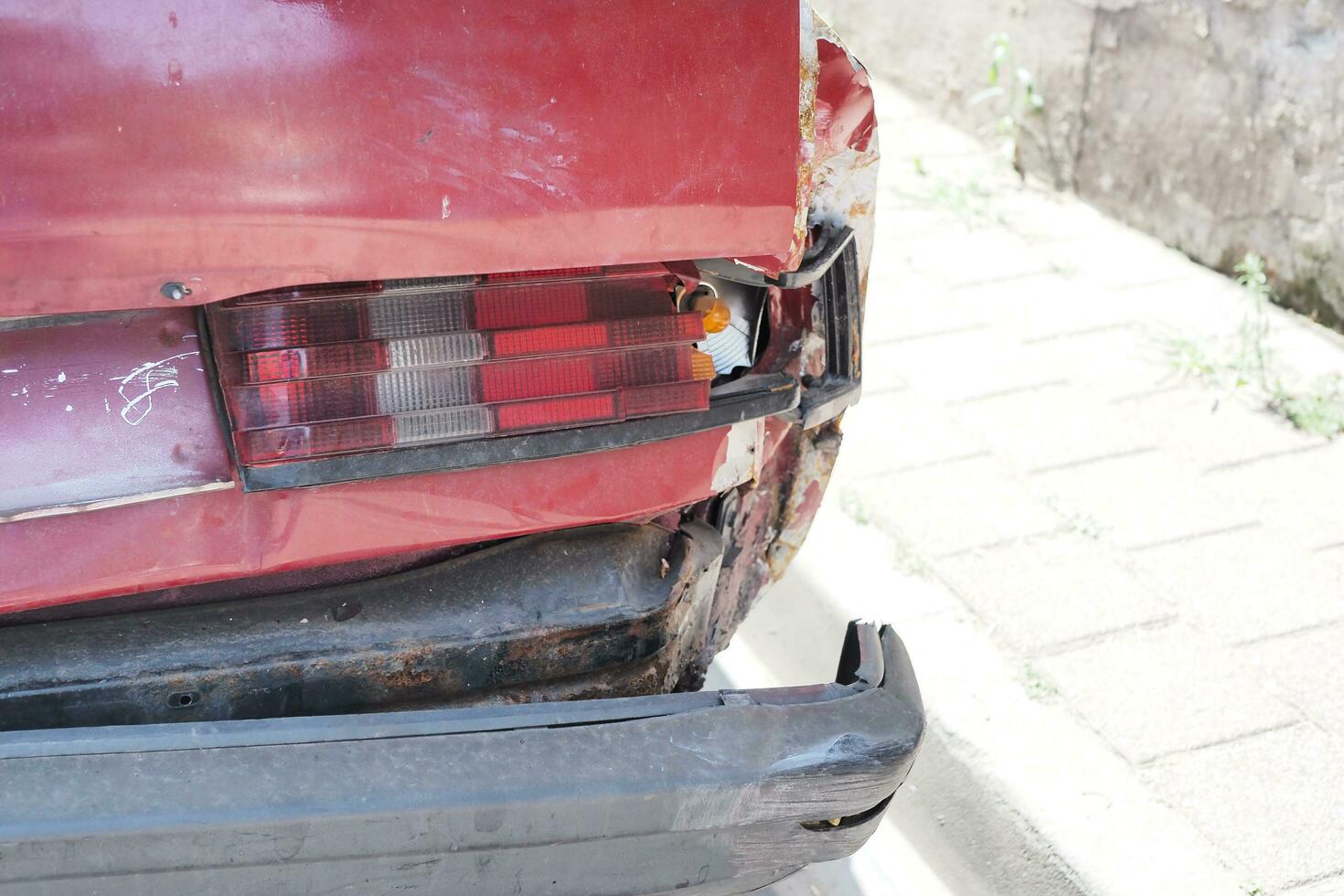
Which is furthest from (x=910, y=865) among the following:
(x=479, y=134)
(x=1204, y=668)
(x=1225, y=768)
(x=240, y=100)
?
(x=240, y=100)

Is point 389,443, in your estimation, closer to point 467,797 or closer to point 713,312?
point 467,797

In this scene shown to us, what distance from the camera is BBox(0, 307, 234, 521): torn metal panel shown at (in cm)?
148

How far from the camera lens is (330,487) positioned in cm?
166

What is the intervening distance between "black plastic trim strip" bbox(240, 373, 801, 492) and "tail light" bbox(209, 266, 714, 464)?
0.01 metres

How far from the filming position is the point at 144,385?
153cm

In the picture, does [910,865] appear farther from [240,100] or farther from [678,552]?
[240,100]

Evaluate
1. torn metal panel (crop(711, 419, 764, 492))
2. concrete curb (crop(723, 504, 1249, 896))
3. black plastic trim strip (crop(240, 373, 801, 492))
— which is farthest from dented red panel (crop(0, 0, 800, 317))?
concrete curb (crop(723, 504, 1249, 896))

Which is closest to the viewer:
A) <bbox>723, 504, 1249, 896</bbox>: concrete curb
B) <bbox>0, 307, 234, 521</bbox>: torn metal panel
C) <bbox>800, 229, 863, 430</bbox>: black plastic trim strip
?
<bbox>0, 307, 234, 521</bbox>: torn metal panel

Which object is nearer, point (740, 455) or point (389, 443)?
point (389, 443)

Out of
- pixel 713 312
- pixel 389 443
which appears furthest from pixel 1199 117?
pixel 389 443

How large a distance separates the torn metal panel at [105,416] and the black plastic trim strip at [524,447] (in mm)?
85

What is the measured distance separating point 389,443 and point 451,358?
0.44 ft

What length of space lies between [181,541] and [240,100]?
55 centimetres

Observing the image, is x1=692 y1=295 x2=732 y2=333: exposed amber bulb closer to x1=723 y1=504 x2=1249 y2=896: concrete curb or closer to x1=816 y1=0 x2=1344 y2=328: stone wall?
x1=723 y1=504 x2=1249 y2=896: concrete curb
